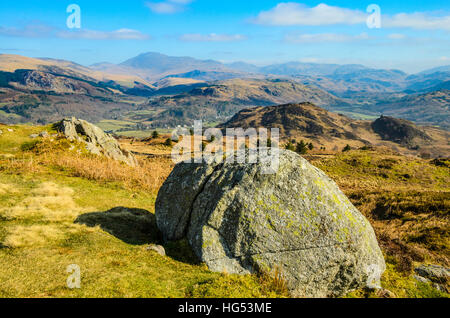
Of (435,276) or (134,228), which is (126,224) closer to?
(134,228)

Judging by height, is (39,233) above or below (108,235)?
above

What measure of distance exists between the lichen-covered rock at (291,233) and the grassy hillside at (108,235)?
882 mm

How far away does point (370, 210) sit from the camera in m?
29.5

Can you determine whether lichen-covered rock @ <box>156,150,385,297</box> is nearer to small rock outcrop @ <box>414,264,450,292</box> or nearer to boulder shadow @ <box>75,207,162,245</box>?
small rock outcrop @ <box>414,264,450,292</box>

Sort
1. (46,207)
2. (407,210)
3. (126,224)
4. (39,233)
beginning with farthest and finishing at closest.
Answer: (407,210) < (46,207) < (126,224) < (39,233)

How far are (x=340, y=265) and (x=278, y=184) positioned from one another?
4601 millimetres

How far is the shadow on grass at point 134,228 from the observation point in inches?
529

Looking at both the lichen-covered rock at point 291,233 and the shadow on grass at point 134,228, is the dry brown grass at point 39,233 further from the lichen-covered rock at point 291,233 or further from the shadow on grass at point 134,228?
the lichen-covered rock at point 291,233

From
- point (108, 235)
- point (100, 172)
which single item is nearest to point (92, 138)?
point (100, 172)

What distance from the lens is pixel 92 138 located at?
1511 inches

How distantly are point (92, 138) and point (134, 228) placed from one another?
27012 millimetres

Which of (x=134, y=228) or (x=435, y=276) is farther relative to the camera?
(x=134, y=228)

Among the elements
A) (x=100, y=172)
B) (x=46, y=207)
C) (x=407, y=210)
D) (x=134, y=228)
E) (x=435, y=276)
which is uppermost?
(x=100, y=172)

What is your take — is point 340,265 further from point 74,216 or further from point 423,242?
point 74,216
